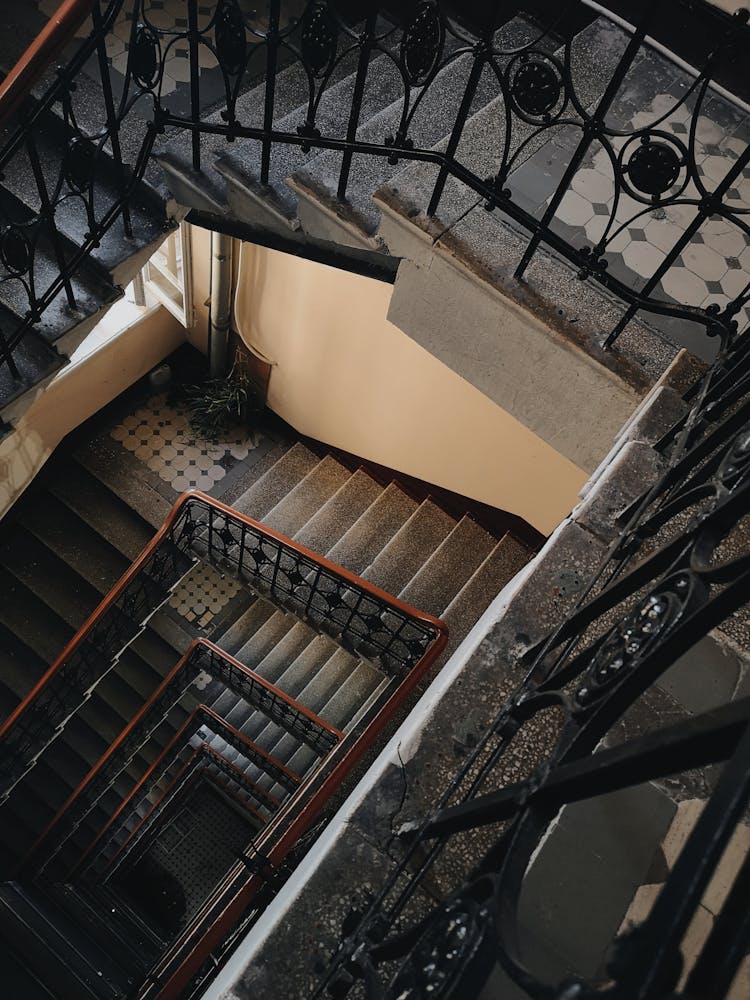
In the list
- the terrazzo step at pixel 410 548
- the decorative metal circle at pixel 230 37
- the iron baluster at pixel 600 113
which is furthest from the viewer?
the terrazzo step at pixel 410 548

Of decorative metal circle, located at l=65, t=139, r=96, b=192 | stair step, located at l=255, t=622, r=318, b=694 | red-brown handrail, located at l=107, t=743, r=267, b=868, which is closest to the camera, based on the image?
decorative metal circle, located at l=65, t=139, r=96, b=192

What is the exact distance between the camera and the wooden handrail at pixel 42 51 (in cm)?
240

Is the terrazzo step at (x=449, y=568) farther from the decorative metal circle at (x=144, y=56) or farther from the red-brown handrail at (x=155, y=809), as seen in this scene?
the red-brown handrail at (x=155, y=809)

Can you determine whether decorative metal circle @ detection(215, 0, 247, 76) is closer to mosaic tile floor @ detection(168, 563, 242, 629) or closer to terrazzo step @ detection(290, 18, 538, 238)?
terrazzo step @ detection(290, 18, 538, 238)

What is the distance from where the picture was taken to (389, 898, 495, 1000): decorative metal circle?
1288mm

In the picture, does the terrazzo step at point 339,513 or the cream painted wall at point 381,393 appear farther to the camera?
the terrazzo step at point 339,513

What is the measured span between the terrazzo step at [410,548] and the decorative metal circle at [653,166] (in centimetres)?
404

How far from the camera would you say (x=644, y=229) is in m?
3.50

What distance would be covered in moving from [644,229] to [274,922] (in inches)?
120

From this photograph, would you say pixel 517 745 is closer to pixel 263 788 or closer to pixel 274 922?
pixel 274 922

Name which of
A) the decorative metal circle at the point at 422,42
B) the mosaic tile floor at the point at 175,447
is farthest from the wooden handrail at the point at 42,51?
the mosaic tile floor at the point at 175,447

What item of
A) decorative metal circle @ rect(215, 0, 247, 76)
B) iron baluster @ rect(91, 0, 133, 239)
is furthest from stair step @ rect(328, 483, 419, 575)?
decorative metal circle @ rect(215, 0, 247, 76)

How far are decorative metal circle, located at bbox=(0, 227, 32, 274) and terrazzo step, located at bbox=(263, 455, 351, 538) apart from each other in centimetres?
361

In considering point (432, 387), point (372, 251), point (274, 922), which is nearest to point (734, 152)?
point (372, 251)
